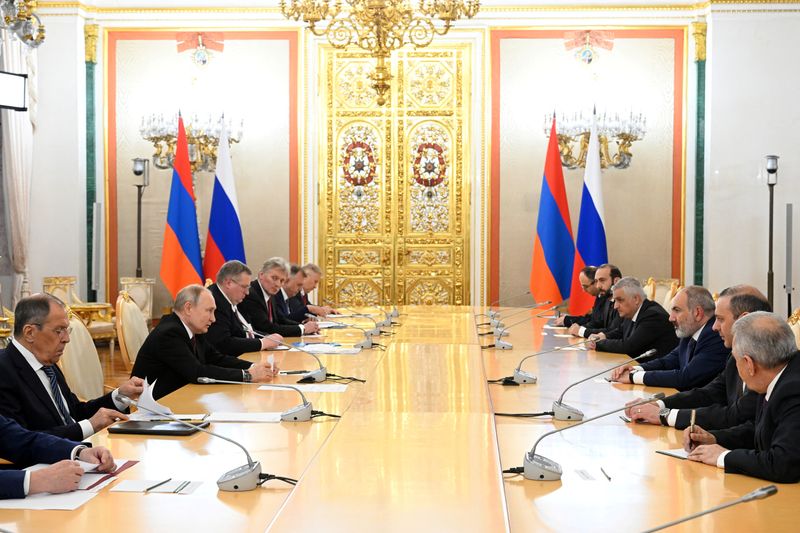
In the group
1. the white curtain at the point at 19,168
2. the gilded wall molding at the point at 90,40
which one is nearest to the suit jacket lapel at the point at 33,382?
the white curtain at the point at 19,168

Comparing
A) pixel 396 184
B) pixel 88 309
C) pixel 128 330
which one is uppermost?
pixel 396 184

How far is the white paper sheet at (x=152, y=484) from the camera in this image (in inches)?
106

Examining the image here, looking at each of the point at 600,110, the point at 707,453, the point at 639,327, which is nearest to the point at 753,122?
the point at 600,110

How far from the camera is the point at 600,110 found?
11117mm

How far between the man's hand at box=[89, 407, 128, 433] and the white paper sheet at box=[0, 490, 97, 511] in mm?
984

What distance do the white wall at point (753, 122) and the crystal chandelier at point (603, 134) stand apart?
0.94 meters

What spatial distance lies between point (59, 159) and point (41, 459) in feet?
28.6

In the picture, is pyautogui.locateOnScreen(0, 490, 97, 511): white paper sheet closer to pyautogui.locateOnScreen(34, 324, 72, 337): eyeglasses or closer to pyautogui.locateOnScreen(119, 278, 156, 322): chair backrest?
pyautogui.locateOnScreen(34, 324, 72, 337): eyeglasses

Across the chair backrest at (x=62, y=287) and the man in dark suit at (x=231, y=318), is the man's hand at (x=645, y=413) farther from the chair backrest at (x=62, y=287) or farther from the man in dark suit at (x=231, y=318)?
the chair backrest at (x=62, y=287)

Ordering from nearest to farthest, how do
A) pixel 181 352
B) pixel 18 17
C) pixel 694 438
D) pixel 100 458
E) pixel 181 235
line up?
1. pixel 100 458
2. pixel 694 438
3. pixel 181 352
4. pixel 18 17
5. pixel 181 235

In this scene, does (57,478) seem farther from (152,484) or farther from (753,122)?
(753,122)

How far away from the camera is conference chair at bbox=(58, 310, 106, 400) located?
4.88 m

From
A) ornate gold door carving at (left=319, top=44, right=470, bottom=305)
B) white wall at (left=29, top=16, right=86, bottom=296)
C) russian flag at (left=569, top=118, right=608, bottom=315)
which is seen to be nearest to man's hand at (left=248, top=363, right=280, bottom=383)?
russian flag at (left=569, top=118, right=608, bottom=315)

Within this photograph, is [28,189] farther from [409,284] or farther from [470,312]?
[470,312]
